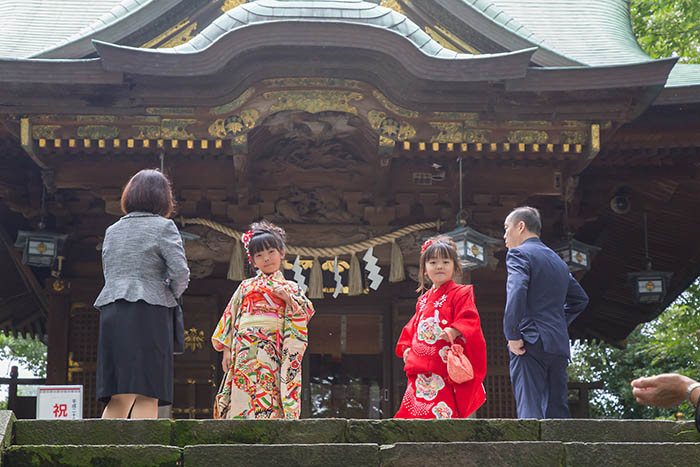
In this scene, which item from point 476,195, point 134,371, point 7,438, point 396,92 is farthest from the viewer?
point 476,195

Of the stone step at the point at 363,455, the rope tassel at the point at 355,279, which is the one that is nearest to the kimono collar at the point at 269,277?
the stone step at the point at 363,455

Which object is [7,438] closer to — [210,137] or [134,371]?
[134,371]

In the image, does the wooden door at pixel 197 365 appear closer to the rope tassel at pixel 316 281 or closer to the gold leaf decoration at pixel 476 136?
the rope tassel at pixel 316 281

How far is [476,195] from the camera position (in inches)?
388

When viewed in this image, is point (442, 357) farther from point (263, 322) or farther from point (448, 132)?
point (448, 132)

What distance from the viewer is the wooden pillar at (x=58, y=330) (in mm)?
10102

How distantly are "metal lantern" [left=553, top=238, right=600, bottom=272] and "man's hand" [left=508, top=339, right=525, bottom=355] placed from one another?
13.4 ft

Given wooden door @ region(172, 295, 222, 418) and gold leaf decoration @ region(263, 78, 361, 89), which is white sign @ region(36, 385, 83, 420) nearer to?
wooden door @ region(172, 295, 222, 418)

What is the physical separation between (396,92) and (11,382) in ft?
21.1

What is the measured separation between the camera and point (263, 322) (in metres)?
5.52

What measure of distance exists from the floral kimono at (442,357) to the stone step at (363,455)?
185cm

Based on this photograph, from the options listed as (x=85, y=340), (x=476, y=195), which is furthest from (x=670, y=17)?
(x=85, y=340)

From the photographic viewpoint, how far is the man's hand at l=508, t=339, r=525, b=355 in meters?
5.51

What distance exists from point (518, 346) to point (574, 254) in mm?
4276
